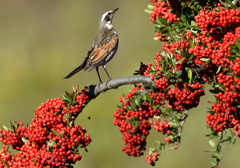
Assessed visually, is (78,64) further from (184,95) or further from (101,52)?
(184,95)

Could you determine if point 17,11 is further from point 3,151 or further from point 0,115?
point 3,151

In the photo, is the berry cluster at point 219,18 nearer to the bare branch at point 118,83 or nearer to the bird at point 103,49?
the bare branch at point 118,83

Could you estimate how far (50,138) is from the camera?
5.19 m

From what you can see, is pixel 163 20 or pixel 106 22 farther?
pixel 106 22

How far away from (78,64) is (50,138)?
9911mm

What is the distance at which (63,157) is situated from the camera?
506 centimetres

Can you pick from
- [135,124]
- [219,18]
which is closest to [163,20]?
[219,18]

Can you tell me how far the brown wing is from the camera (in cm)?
794

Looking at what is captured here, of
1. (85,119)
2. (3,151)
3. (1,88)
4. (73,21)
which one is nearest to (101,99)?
(85,119)

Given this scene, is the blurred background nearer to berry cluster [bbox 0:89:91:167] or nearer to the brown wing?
the brown wing

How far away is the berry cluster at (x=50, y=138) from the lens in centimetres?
505

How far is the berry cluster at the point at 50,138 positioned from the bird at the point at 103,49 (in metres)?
2.36

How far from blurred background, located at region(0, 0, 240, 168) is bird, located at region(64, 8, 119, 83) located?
142 inches

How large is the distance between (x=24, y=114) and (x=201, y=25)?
378 inches
